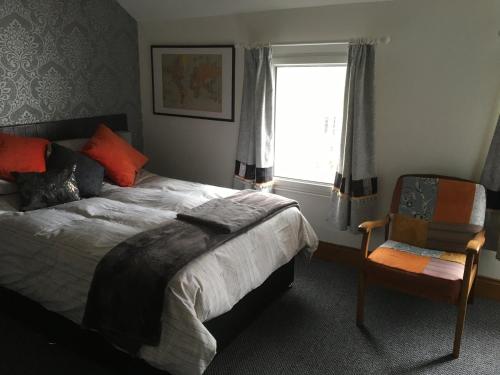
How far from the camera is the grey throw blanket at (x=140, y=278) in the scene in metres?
1.91

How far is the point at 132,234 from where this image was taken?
230cm

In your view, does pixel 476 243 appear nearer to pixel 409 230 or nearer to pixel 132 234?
pixel 409 230

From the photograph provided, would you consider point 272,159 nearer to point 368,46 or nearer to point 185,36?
point 368,46

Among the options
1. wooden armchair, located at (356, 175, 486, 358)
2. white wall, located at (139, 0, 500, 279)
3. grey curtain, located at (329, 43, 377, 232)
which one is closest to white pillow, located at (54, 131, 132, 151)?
white wall, located at (139, 0, 500, 279)

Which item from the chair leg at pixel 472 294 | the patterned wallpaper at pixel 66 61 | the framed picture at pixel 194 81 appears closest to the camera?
the chair leg at pixel 472 294

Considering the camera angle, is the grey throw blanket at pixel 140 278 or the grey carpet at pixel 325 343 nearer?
the grey throw blanket at pixel 140 278

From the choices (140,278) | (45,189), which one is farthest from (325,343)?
(45,189)

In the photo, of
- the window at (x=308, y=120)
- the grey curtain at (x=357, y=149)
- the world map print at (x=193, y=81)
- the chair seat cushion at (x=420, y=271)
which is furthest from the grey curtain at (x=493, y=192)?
the world map print at (x=193, y=81)

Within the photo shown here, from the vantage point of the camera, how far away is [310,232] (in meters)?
2.99

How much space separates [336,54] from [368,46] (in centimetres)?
29

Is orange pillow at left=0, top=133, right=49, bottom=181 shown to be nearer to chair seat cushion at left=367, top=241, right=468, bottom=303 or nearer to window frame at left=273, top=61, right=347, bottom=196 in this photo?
window frame at left=273, top=61, right=347, bottom=196

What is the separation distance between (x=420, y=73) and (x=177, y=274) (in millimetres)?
2270

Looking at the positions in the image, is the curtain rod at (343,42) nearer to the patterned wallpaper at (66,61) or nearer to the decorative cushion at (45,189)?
the patterned wallpaper at (66,61)

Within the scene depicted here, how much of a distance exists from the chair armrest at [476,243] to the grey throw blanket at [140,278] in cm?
132
